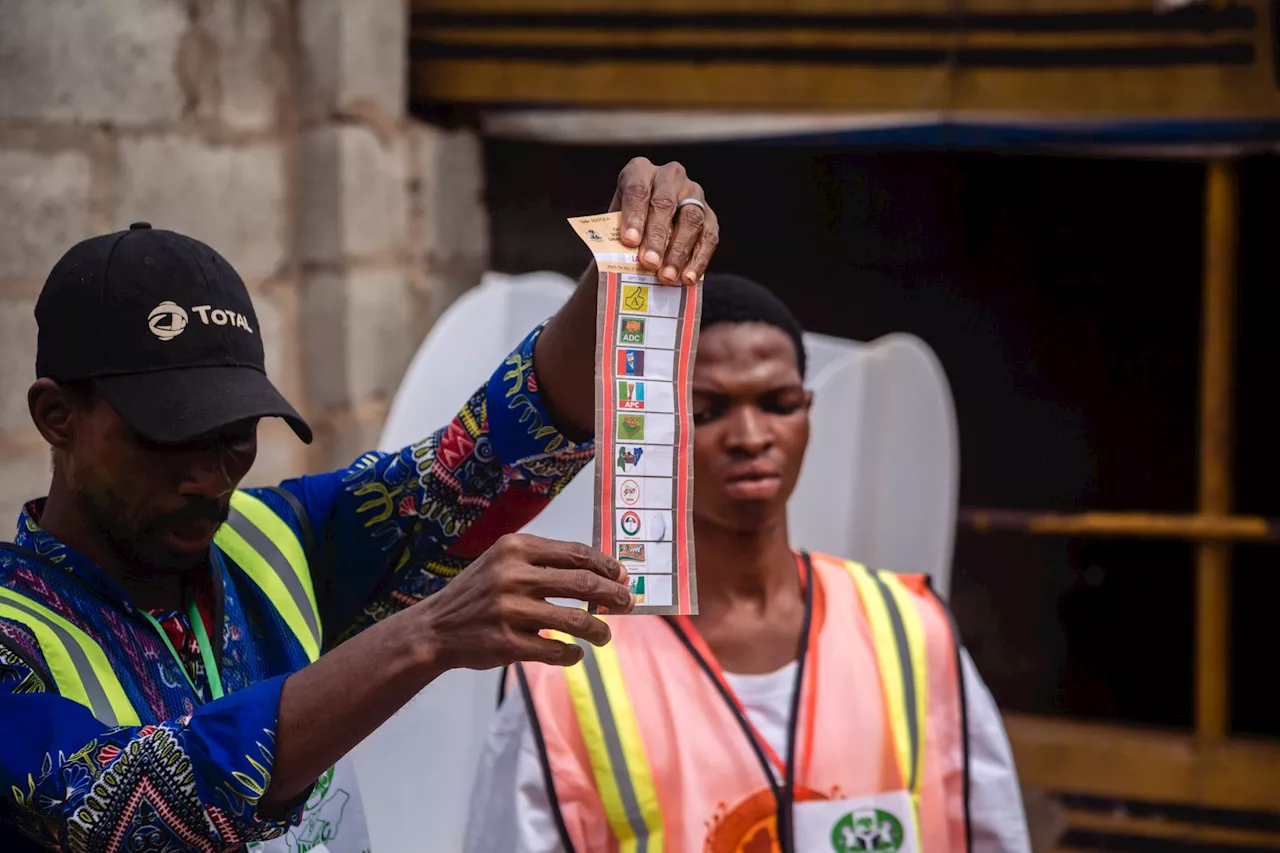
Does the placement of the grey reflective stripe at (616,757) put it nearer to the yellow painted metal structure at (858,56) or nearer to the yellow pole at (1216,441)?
the yellow painted metal structure at (858,56)

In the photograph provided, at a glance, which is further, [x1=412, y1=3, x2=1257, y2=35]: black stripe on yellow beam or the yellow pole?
the yellow pole

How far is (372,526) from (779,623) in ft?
2.55

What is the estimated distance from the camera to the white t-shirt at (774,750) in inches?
83.0

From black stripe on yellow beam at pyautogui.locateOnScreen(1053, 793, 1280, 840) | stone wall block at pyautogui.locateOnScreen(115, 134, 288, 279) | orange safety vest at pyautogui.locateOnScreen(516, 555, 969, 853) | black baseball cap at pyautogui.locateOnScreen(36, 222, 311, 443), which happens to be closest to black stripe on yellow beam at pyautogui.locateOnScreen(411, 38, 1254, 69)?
stone wall block at pyautogui.locateOnScreen(115, 134, 288, 279)

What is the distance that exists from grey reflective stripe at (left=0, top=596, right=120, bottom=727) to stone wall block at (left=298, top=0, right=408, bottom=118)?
6.42 ft

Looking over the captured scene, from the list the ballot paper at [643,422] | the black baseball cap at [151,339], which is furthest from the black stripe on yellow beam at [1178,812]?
the black baseball cap at [151,339]

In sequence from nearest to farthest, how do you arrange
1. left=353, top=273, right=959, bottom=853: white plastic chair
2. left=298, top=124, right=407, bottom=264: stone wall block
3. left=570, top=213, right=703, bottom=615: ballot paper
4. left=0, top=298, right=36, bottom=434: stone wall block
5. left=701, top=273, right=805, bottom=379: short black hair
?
left=570, top=213, right=703, bottom=615: ballot paper, left=701, top=273, right=805, bottom=379: short black hair, left=353, top=273, right=959, bottom=853: white plastic chair, left=0, top=298, right=36, bottom=434: stone wall block, left=298, top=124, right=407, bottom=264: stone wall block

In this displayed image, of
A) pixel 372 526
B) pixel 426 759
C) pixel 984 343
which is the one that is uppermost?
pixel 984 343

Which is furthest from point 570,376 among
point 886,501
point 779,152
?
point 779,152

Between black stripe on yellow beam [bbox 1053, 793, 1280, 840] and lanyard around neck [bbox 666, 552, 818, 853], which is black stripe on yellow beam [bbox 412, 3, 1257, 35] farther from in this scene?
black stripe on yellow beam [bbox 1053, 793, 1280, 840]

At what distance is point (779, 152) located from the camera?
3.96 meters

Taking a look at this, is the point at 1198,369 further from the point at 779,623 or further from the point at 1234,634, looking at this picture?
the point at 779,623

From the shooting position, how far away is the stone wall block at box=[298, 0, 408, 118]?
3.18 meters

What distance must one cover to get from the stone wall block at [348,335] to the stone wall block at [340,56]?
38 centimetres
